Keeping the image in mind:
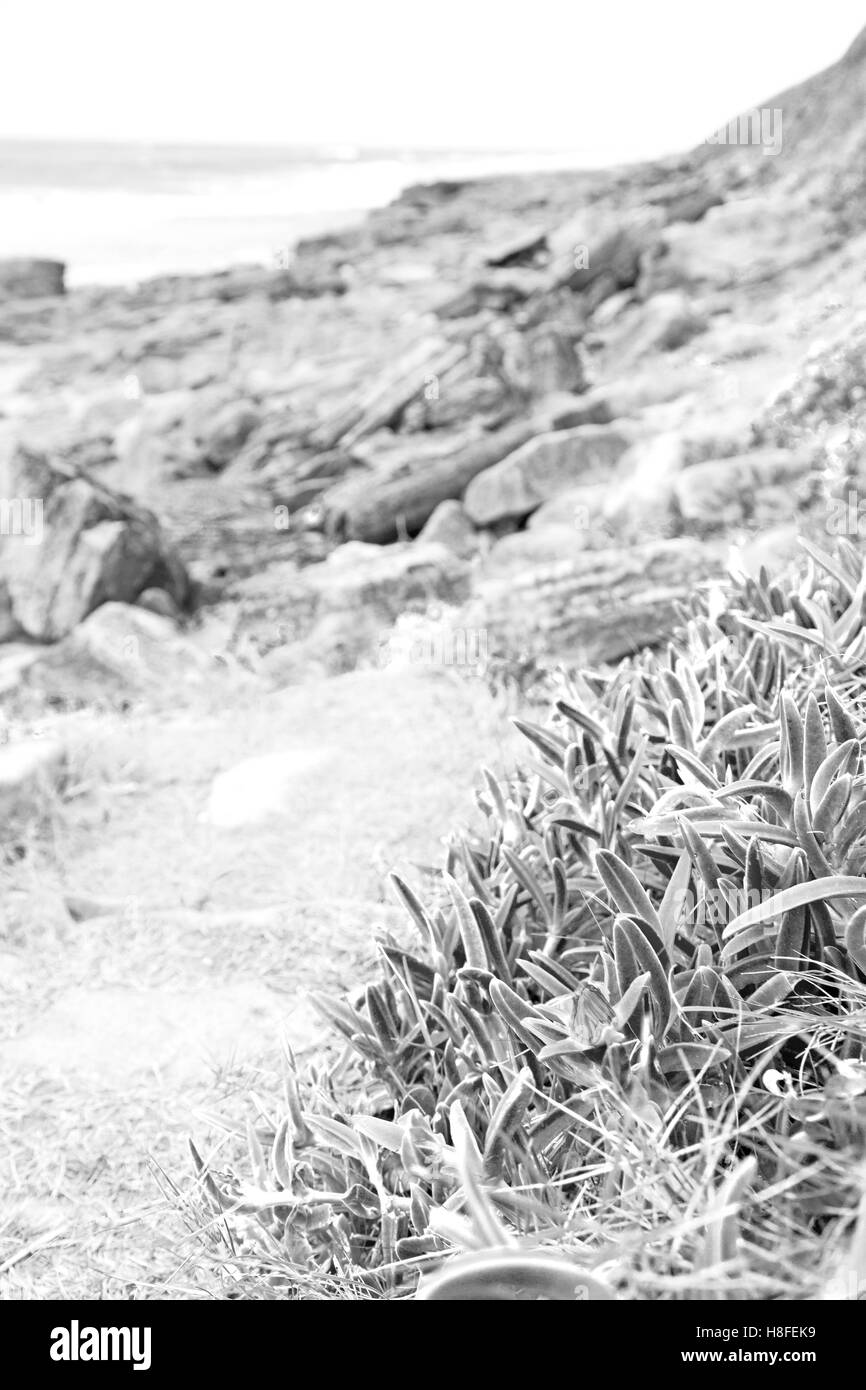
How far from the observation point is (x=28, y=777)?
3.26 meters

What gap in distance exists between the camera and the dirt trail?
5.92 ft

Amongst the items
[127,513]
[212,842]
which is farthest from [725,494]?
[127,513]

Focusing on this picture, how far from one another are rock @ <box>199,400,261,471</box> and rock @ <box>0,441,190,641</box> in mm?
3511

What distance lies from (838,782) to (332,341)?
1351 centimetres

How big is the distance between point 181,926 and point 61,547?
6.12 meters

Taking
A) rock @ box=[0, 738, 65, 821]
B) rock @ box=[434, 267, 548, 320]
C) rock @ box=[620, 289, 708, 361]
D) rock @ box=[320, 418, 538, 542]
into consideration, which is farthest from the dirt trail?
rock @ box=[434, 267, 548, 320]

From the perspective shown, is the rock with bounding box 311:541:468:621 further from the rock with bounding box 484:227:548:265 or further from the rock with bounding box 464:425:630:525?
the rock with bounding box 484:227:548:265

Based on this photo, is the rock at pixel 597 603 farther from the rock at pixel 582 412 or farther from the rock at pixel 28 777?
the rock at pixel 582 412

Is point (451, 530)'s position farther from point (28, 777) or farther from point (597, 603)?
point (28, 777)

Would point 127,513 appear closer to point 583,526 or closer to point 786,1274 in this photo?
point 583,526

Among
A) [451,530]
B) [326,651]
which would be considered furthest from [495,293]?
[326,651]

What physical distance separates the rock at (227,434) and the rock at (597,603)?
8.18 metres

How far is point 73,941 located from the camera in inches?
104
